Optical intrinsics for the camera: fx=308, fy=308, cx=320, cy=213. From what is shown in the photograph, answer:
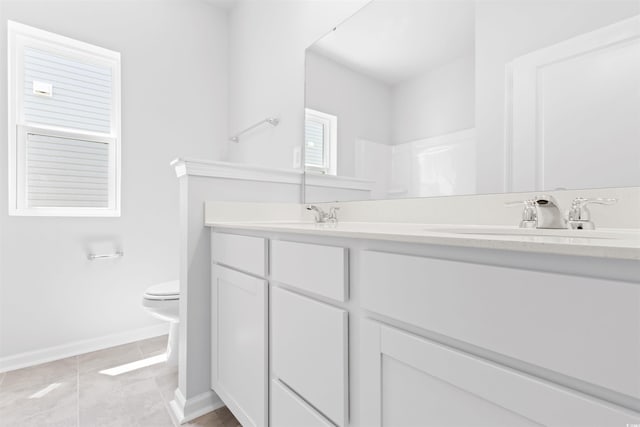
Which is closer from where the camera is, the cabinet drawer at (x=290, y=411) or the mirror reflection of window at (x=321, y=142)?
the cabinet drawer at (x=290, y=411)

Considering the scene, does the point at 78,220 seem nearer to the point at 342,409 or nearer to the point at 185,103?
the point at 185,103

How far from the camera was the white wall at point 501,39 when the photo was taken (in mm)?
893

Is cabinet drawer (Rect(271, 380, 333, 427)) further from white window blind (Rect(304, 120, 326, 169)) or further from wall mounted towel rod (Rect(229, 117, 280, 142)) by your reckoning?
wall mounted towel rod (Rect(229, 117, 280, 142))

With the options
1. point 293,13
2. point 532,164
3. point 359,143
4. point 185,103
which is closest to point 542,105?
point 532,164

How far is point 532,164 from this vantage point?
0.97 m

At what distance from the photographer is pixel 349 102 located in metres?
1.61

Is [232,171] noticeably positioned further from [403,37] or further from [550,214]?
[550,214]

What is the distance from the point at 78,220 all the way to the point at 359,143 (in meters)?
1.91

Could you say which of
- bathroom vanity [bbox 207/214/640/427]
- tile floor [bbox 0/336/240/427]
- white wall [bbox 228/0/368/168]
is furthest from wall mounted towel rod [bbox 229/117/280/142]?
tile floor [bbox 0/336/240/427]

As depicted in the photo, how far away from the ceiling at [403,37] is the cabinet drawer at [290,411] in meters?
1.29

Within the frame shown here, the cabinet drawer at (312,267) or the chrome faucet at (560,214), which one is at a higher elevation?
the chrome faucet at (560,214)

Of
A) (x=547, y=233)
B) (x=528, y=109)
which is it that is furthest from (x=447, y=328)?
(x=528, y=109)

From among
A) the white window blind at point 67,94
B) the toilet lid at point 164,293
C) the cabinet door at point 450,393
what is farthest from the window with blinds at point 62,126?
the cabinet door at point 450,393

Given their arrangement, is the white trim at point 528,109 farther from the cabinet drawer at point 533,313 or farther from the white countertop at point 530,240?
the cabinet drawer at point 533,313
